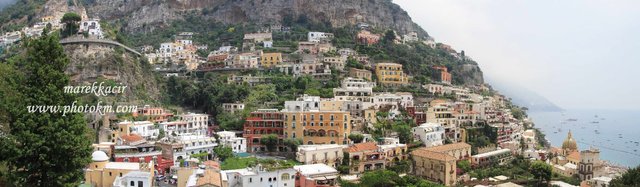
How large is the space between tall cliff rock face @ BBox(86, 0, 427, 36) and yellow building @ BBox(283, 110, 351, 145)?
42925mm

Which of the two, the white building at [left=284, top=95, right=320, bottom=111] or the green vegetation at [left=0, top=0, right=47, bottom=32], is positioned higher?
the green vegetation at [left=0, top=0, right=47, bottom=32]

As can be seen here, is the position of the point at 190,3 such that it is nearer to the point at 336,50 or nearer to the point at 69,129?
→ the point at 336,50

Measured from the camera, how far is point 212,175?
2797 cm

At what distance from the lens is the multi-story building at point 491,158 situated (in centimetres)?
4203

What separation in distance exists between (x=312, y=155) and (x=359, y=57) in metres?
29.2

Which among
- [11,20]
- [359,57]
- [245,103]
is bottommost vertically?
[245,103]

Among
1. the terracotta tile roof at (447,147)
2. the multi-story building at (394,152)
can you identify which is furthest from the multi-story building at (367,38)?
the multi-story building at (394,152)

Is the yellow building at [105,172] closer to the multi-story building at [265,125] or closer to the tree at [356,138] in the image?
the multi-story building at [265,125]

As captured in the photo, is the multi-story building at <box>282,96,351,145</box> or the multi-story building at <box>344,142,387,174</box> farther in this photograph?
the multi-story building at <box>282,96,351,145</box>

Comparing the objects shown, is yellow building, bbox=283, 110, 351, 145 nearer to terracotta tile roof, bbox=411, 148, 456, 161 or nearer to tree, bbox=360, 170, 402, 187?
terracotta tile roof, bbox=411, 148, 456, 161

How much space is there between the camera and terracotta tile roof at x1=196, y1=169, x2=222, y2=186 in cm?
2669

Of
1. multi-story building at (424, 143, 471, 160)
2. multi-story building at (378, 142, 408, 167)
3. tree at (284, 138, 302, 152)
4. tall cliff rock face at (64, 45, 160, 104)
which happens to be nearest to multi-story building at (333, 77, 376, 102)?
multi-story building at (378, 142, 408, 167)

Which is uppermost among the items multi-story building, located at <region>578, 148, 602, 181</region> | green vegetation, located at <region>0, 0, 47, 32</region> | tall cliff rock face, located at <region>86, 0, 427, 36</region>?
tall cliff rock face, located at <region>86, 0, 427, 36</region>

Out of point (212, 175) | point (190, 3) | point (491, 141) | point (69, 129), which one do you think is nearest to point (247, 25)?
point (190, 3)
